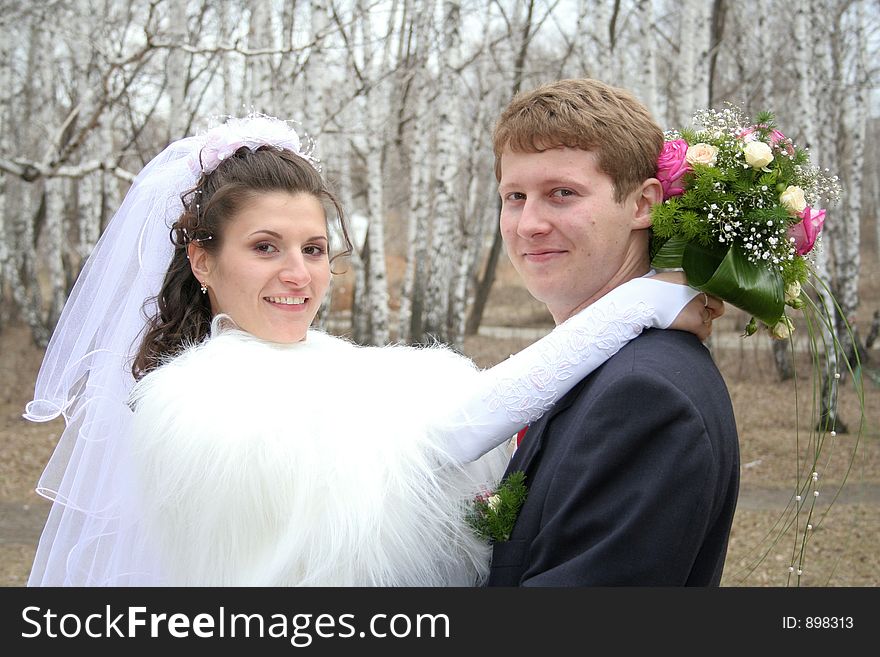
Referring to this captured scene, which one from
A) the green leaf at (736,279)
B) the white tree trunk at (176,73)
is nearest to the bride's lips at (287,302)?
the green leaf at (736,279)

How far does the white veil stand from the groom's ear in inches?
45.5

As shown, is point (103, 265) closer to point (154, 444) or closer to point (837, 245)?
point (154, 444)

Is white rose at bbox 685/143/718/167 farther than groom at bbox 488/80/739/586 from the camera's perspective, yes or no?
Yes

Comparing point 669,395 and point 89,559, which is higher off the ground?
point 669,395

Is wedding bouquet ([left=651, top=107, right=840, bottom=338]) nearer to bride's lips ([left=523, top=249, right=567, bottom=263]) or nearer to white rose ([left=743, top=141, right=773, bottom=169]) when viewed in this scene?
white rose ([left=743, top=141, right=773, bottom=169])

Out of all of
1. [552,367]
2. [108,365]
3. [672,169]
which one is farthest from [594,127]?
[108,365]

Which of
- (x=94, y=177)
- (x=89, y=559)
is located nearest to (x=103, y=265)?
(x=89, y=559)

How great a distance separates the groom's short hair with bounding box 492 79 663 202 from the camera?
7.22 feet

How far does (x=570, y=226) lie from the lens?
225 cm

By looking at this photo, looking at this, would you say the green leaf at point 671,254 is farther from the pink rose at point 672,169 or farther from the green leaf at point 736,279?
the pink rose at point 672,169

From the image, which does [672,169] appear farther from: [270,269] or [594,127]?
[270,269]

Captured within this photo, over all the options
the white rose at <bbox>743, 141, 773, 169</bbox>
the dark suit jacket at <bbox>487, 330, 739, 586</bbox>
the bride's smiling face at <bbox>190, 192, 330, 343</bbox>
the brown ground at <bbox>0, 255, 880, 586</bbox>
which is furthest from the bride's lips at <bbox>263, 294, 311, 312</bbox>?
the brown ground at <bbox>0, 255, 880, 586</bbox>

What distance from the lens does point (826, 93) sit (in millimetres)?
12852

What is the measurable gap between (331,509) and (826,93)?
42.9 feet
